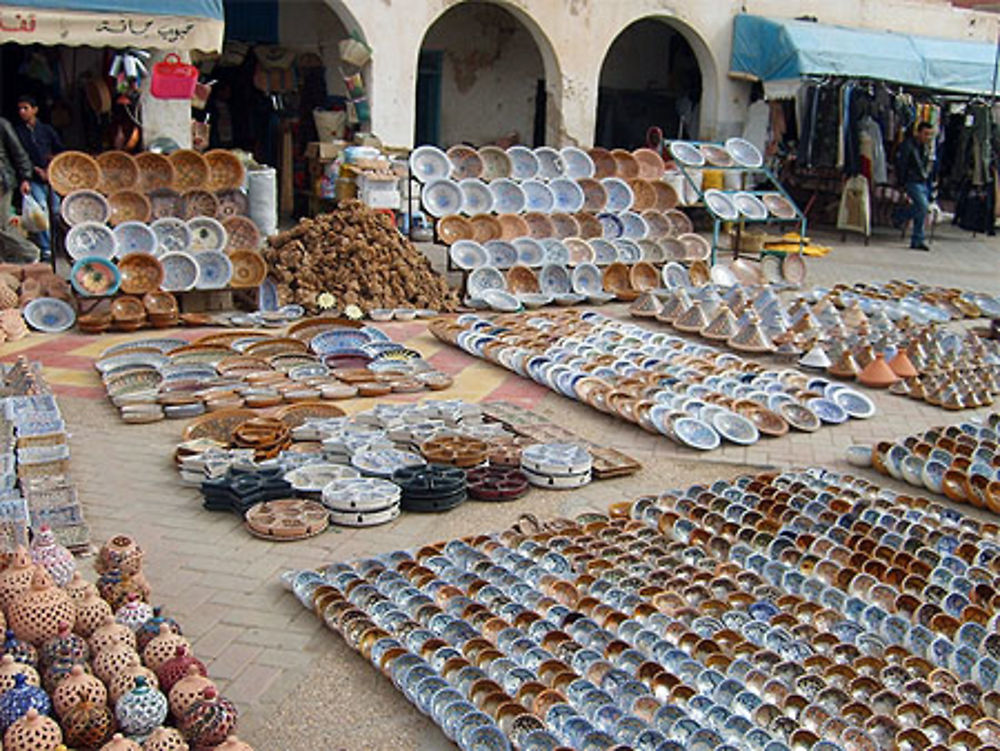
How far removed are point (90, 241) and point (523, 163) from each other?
420cm

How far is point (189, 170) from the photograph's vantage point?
8742mm

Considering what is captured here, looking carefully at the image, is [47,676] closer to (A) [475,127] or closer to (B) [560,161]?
(B) [560,161]

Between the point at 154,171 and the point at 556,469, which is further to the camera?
the point at 154,171

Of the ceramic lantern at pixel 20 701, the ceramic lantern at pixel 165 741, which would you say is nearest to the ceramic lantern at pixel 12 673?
the ceramic lantern at pixel 20 701

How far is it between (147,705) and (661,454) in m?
3.78

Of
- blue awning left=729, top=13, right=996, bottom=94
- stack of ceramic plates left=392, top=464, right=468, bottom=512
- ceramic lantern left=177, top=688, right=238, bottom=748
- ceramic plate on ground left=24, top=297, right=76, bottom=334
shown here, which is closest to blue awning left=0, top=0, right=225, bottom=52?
ceramic plate on ground left=24, top=297, right=76, bottom=334

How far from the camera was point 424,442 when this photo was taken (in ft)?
18.7

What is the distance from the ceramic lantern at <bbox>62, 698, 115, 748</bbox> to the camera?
2.80m

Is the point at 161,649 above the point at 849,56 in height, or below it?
below

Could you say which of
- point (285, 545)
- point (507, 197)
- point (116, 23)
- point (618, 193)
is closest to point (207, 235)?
point (116, 23)

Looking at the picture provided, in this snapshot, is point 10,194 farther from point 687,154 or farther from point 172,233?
point 687,154

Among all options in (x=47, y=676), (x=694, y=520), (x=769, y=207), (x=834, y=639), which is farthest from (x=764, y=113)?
(x=47, y=676)

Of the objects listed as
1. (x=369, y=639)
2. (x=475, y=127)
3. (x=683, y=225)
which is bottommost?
(x=369, y=639)

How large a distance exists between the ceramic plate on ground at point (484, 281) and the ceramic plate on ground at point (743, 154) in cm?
369
